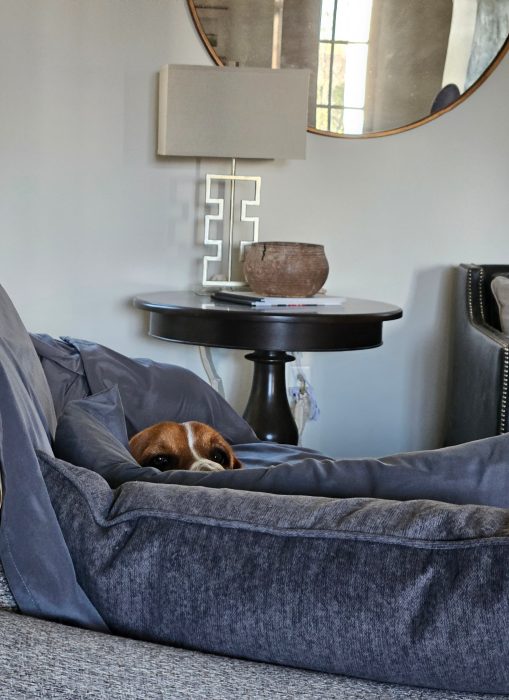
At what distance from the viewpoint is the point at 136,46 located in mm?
3322

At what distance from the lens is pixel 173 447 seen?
1814 millimetres

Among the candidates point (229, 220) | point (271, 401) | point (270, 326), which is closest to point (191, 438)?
point (270, 326)

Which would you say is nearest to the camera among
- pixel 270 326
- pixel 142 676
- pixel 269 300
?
pixel 142 676

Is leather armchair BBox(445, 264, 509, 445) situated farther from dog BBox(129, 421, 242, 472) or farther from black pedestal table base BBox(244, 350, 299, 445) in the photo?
dog BBox(129, 421, 242, 472)

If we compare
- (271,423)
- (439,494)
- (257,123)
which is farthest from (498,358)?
(439,494)

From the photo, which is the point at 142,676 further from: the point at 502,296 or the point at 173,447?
the point at 502,296

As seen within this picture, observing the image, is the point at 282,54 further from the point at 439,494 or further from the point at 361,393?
the point at 439,494

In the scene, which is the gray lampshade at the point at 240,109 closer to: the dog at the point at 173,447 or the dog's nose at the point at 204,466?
the dog at the point at 173,447

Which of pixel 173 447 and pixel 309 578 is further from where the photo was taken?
pixel 173 447

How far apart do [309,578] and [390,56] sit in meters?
3.05

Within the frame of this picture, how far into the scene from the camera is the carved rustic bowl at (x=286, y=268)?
9.46 ft

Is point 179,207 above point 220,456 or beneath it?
above

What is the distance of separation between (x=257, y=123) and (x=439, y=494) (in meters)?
2.22

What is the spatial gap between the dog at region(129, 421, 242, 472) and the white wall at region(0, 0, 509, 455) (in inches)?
63.3
